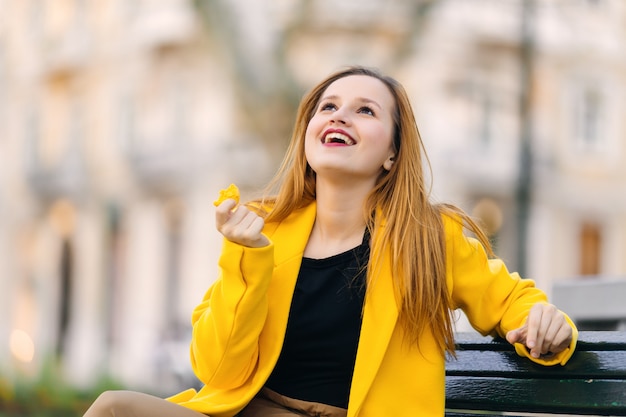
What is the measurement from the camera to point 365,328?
115 inches

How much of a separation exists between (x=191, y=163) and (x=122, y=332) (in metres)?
4.66

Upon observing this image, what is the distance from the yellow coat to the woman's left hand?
0.14 feet

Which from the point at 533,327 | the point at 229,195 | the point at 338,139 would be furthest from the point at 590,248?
the point at 229,195

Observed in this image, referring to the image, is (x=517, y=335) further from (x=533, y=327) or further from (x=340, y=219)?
(x=340, y=219)

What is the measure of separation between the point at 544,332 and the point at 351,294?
501mm

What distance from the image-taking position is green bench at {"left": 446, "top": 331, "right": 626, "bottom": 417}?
282 centimetres

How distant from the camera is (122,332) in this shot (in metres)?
27.8

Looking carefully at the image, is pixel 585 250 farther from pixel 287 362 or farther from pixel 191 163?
pixel 287 362

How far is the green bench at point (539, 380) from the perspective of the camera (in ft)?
9.27

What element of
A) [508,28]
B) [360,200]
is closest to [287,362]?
[360,200]

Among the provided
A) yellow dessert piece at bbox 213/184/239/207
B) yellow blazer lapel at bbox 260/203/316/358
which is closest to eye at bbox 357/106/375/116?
yellow blazer lapel at bbox 260/203/316/358

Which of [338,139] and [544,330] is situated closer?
[544,330]

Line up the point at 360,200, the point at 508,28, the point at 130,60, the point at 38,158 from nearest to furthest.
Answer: the point at 360,200 < the point at 508,28 < the point at 130,60 < the point at 38,158

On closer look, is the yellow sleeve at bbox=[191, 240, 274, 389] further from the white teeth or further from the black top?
the white teeth
